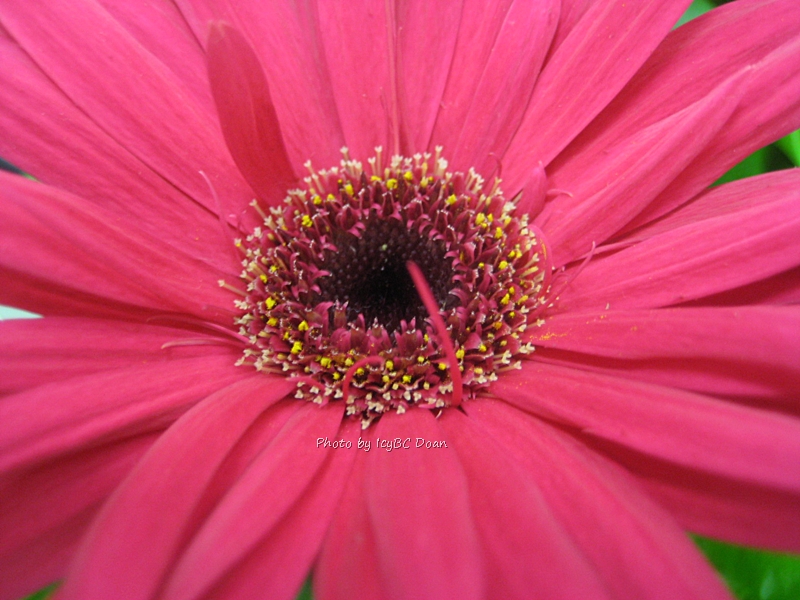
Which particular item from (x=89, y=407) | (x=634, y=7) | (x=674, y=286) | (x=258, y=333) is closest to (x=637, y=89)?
(x=634, y=7)

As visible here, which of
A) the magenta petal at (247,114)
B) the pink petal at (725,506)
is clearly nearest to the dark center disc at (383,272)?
the magenta petal at (247,114)

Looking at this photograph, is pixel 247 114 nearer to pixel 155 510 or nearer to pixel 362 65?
pixel 362 65

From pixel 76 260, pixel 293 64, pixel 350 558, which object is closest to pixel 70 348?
pixel 76 260

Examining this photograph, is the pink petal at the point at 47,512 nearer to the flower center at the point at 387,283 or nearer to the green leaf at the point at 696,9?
the flower center at the point at 387,283

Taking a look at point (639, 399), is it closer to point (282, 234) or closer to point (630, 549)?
point (630, 549)

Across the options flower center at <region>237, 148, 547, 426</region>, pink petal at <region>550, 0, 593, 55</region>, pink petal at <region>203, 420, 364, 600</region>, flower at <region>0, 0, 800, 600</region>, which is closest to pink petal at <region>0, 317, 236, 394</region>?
flower at <region>0, 0, 800, 600</region>

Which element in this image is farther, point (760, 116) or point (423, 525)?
point (760, 116)
